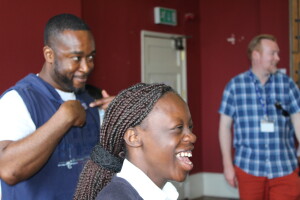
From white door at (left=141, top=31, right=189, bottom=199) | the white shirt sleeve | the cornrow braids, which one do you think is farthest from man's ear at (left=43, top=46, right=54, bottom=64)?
white door at (left=141, top=31, right=189, bottom=199)

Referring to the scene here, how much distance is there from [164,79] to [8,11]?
254 cm

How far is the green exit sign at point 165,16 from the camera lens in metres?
4.96

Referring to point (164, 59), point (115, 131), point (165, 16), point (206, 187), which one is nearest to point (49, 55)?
point (115, 131)

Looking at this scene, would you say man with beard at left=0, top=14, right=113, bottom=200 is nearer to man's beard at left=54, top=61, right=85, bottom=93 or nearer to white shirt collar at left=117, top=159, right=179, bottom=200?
man's beard at left=54, top=61, right=85, bottom=93

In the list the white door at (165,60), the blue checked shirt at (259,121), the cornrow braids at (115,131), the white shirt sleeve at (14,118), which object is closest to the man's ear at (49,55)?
the white shirt sleeve at (14,118)

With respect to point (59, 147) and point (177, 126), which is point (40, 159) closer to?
point (59, 147)

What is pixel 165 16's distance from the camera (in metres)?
5.06

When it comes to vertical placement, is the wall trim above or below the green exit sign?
below

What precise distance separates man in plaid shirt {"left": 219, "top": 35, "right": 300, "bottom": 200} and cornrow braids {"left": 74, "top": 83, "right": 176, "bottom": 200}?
73.3 inches

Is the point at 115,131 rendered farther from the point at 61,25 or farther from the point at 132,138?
the point at 61,25

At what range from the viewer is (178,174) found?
1264 millimetres

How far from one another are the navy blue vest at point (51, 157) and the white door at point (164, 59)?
9.88 ft

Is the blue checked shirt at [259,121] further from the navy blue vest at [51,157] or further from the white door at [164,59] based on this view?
the white door at [164,59]

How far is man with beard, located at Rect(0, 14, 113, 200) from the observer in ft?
5.12
